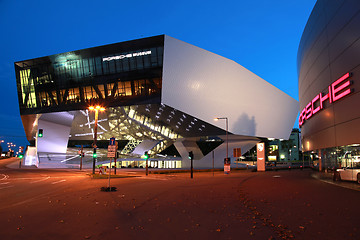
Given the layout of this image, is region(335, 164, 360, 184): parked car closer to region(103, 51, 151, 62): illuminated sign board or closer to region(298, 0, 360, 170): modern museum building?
region(298, 0, 360, 170): modern museum building

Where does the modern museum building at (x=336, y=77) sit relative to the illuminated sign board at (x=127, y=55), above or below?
below

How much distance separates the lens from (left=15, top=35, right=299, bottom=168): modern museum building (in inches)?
1694

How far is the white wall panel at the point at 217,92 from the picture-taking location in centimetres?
4216

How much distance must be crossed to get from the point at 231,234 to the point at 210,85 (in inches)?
1602

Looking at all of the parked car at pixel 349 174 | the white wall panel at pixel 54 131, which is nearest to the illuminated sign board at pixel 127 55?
the white wall panel at pixel 54 131

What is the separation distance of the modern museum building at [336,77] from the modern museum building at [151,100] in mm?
16518

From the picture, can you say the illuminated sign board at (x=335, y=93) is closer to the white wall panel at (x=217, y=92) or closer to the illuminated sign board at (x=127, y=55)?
the white wall panel at (x=217, y=92)

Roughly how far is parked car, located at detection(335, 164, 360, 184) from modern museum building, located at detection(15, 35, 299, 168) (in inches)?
840

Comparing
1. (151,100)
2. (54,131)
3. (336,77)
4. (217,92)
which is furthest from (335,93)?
(54,131)

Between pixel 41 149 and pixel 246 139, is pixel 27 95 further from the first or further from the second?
pixel 246 139

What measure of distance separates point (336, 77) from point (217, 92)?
24767 mm

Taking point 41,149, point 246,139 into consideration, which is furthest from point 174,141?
point 41,149

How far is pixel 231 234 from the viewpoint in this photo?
6.16m

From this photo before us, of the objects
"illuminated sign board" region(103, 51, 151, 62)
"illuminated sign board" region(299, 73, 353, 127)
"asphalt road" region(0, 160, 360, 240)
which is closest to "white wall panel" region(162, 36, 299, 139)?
"illuminated sign board" region(103, 51, 151, 62)
